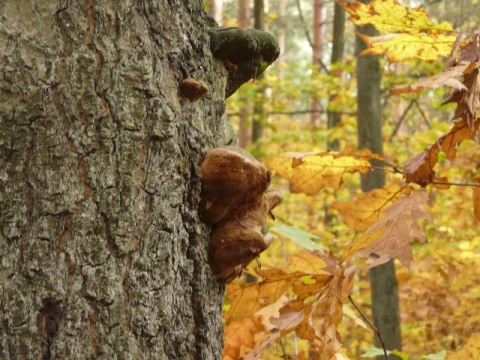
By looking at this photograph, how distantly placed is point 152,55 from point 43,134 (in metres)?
0.30

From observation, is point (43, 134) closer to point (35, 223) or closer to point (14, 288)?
point (35, 223)

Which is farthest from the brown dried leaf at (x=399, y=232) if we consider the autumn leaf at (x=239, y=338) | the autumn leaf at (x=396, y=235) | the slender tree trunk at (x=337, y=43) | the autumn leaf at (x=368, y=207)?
the slender tree trunk at (x=337, y=43)

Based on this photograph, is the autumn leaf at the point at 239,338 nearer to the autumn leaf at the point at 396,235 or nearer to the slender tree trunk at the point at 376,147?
the autumn leaf at the point at 396,235

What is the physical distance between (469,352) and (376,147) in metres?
2.89

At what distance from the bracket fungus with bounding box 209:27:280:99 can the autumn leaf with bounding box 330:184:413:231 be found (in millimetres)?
489

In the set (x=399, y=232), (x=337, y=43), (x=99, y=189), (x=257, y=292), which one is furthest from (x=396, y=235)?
(x=337, y=43)

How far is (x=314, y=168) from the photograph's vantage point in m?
1.88

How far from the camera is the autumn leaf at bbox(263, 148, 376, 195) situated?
179cm

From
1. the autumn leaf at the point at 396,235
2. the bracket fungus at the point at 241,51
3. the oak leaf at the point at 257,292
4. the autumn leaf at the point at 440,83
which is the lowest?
the oak leaf at the point at 257,292

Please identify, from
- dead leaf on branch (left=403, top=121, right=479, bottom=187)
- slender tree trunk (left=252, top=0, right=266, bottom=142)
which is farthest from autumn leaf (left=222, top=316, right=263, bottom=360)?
slender tree trunk (left=252, top=0, right=266, bottom=142)

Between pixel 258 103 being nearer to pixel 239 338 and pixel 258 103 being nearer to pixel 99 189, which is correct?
pixel 239 338

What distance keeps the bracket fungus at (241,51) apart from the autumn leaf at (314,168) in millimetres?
333

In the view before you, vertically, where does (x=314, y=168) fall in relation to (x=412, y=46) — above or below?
below

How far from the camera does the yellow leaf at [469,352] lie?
1.40 m
